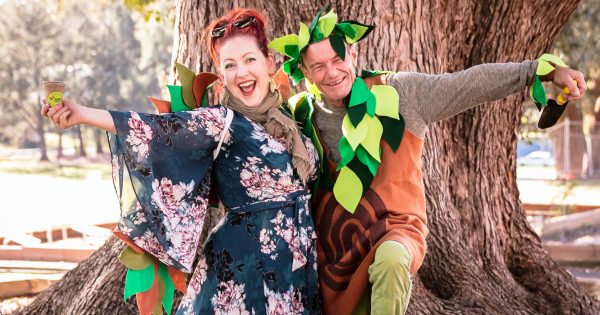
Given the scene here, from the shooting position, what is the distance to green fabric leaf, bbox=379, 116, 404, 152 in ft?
10.2

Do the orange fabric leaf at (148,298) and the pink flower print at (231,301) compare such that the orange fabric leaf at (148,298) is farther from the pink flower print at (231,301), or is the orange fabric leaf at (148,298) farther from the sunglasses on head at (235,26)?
the sunglasses on head at (235,26)

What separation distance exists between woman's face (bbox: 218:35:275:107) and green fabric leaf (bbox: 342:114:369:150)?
1.21 ft

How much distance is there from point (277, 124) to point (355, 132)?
1.06ft

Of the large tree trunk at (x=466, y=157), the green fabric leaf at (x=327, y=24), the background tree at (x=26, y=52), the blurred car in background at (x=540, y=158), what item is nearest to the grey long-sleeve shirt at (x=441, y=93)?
the green fabric leaf at (x=327, y=24)

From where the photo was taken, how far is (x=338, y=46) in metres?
3.08

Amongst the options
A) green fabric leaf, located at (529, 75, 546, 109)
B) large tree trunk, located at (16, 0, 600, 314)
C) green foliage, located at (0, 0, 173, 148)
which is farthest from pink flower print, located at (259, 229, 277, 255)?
green foliage, located at (0, 0, 173, 148)

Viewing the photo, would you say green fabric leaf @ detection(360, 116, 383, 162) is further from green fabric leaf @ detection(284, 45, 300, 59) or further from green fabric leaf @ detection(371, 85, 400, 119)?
green fabric leaf @ detection(284, 45, 300, 59)

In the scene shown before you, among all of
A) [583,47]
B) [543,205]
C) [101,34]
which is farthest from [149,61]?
[543,205]

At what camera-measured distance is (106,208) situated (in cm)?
1617

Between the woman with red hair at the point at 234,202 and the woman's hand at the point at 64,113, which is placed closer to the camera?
the woman's hand at the point at 64,113

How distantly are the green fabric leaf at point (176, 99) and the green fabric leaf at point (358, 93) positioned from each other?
2.15 ft

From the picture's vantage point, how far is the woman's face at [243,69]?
2.94 meters

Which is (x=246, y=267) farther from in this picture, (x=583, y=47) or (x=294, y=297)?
(x=583, y=47)

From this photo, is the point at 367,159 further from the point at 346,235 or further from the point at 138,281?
the point at 138,281
